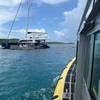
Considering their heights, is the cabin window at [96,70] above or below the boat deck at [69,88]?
above

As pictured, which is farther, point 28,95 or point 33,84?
point 33,84

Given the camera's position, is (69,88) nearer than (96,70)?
No

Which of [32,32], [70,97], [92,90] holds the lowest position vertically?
[70,97]

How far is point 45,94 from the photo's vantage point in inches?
405

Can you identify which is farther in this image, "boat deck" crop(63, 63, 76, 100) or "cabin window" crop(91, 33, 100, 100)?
"boat deck" crop(63, 63, 76, 100)

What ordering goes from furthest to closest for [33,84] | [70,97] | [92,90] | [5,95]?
[33,84] → [5,95] → [70,97] → [92,90]

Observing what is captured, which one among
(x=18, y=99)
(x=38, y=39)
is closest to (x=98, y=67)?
(x=18, y=99)

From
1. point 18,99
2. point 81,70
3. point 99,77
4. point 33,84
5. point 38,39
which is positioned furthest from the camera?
point 38,39

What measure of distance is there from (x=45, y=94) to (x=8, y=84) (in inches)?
150

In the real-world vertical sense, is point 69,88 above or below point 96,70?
below

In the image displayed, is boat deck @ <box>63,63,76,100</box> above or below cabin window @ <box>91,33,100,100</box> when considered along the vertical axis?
below

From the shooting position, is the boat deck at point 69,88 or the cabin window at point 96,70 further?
the boat deck at point 69,88

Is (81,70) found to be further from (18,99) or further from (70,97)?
(18,99)

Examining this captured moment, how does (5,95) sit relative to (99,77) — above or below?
below
